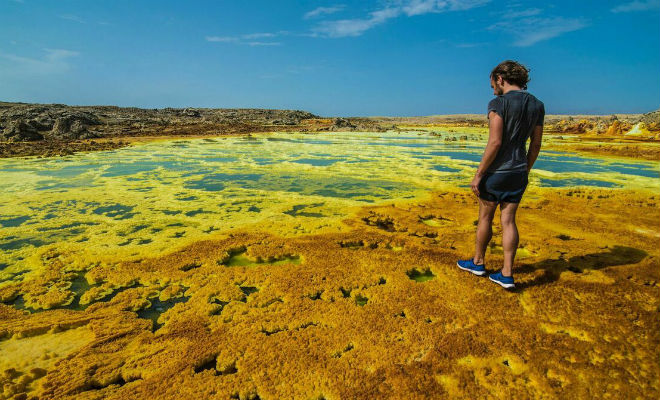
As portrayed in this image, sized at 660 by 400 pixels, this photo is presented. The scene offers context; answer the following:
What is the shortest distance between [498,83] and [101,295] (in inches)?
169

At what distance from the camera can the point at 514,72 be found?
2.90 meters

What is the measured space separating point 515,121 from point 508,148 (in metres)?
0.23

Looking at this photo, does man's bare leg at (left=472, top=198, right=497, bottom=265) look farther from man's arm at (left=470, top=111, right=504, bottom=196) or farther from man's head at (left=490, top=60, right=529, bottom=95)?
man's head at (left=490, top=60, right=529, bottom=95)

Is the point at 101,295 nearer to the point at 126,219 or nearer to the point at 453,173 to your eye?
the point at 126,219

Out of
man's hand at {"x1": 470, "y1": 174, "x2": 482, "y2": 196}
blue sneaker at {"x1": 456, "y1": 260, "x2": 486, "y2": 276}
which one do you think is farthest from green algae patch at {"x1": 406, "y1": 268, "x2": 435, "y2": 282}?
man's hand at {"x1": 470, "y1": 174, "x2": 482, "y2": 196}

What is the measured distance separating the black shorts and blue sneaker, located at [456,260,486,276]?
30.5 inches

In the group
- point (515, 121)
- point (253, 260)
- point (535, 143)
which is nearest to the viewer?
point (515, 121)

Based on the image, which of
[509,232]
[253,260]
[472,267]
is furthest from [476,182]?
[253,260]

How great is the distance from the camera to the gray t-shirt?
109 inches

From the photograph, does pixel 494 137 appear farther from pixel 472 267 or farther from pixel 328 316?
pixel 328 316

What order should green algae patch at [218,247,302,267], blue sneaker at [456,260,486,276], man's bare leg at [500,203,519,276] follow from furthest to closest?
green algae patch at [218,247,302,267]
blue sneaker at [456,260,486,276]
man's bare leg at [500,203,519,276]

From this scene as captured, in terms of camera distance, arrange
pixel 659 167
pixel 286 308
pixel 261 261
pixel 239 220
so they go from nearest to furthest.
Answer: pixel 286 308, pixel 261 261, pixel 239 220, pixel 659 167

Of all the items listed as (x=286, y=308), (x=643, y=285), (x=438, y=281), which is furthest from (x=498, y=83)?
(x=286, y=308)

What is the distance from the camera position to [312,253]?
4066 mm
